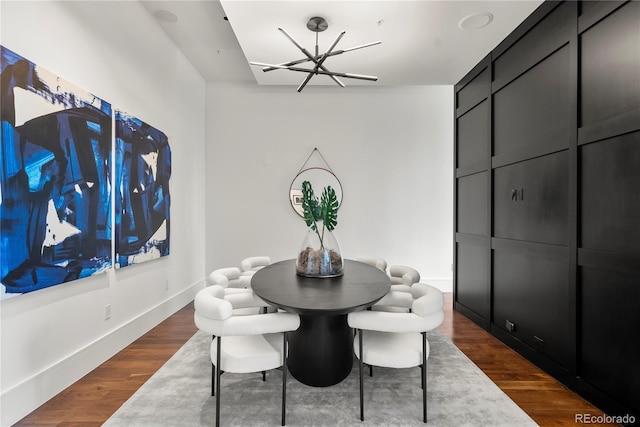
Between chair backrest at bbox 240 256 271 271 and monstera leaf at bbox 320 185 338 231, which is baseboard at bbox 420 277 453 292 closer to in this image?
chair backrest at bbox 240 256 271 271

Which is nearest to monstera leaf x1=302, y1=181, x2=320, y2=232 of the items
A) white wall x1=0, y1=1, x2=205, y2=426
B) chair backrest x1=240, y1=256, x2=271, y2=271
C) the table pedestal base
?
the table pedestal base

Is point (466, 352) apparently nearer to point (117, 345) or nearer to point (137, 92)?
point (117, 345)

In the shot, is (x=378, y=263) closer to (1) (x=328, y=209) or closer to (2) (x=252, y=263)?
(1) (x=328, y=209)

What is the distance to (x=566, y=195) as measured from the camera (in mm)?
2156

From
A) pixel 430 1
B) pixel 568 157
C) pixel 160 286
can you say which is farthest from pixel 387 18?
pixel 160 286

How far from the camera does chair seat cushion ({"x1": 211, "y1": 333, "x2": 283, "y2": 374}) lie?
166 cm

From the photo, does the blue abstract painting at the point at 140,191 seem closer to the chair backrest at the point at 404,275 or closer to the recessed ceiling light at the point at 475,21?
the chair backrest at the point at 404,275

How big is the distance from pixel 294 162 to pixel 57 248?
3094mm

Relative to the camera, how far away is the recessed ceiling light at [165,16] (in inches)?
119

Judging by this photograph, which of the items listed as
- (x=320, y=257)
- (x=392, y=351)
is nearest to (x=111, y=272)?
(x=320, y=257)

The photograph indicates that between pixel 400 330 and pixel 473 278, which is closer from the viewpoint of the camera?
pixel 400 330

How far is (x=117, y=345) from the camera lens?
262cm

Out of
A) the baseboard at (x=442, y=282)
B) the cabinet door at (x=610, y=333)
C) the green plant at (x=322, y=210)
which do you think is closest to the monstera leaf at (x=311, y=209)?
the green plant at (x=322, y=210)

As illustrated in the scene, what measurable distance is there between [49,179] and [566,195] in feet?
10.8
